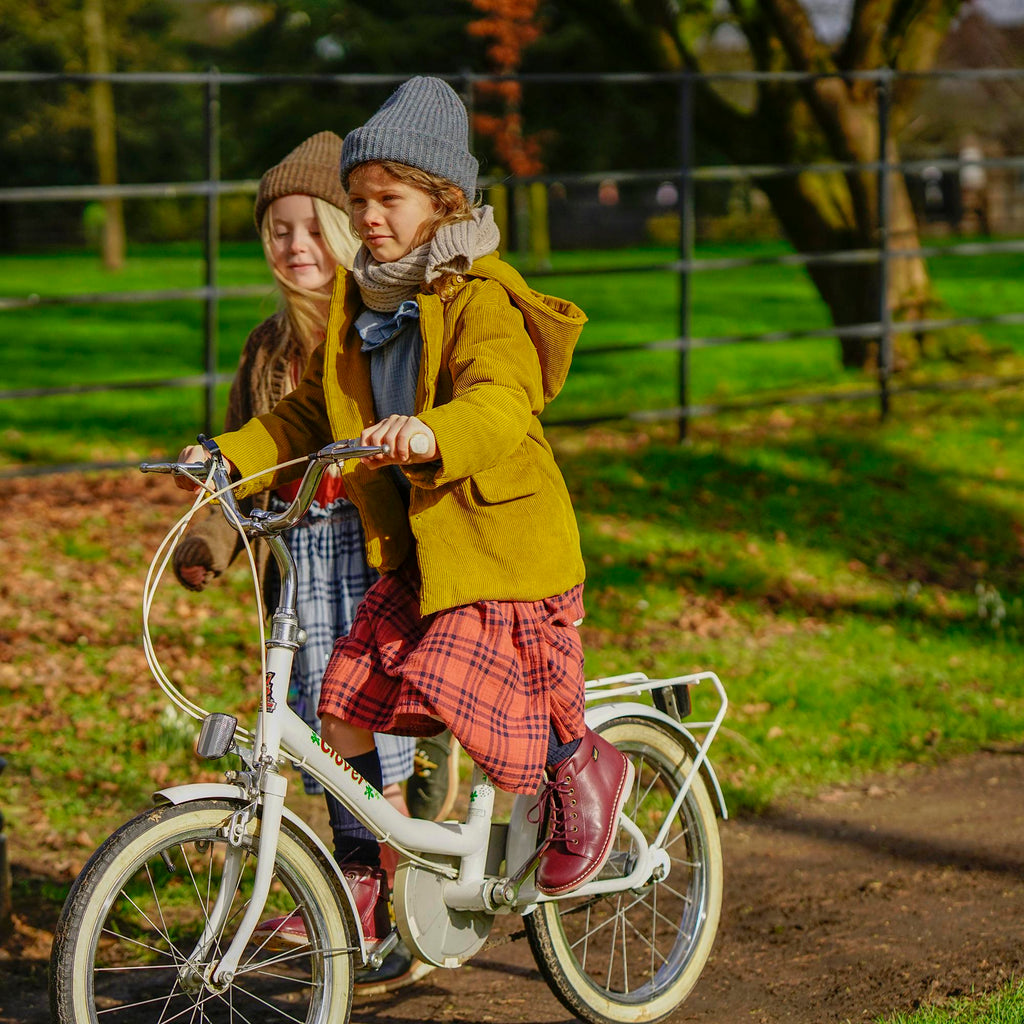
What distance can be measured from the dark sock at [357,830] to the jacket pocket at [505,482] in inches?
24.6

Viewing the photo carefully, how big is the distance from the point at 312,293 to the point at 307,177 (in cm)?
27

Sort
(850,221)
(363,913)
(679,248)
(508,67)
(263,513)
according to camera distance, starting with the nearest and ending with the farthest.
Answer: (263,513)
(363,913)
(679,248)
(850,221)
(508,67)

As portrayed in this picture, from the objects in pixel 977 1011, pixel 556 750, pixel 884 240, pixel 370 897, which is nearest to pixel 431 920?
pixel 370 897

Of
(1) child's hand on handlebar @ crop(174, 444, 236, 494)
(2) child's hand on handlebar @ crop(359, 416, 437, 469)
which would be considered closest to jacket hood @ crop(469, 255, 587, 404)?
(2) child's hand on handlebar @ crop(359, 416, 437, 469)

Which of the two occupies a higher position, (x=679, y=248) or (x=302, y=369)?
(x=679, y=248)

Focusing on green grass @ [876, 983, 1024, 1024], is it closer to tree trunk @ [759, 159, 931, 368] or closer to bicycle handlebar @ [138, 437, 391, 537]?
bicycle handlebar @ [138, 437, 391, 537]

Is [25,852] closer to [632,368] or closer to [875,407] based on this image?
[875,407]

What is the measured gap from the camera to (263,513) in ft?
8.80

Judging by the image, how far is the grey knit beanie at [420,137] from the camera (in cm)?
271

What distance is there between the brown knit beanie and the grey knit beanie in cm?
62

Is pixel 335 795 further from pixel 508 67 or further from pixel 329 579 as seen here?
pixel 508 67

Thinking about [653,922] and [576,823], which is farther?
[653,922]

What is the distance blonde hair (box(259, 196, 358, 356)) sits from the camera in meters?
3.41

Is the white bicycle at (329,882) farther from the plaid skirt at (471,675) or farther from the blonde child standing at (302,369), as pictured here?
the blonde child standing at (302,369)
